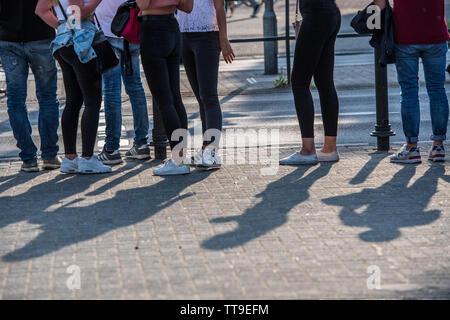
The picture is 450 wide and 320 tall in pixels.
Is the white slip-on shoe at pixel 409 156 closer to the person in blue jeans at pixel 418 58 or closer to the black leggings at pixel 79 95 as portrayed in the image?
the person in blue jeans at pixel 418 58

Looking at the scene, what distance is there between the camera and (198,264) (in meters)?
4.26

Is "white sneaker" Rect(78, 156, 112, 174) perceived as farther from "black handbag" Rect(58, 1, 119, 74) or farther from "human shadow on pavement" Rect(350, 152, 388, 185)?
"human shadow on pavement" Rect(350, 152, 388, 185)

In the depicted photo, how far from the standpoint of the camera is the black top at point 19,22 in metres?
6.70

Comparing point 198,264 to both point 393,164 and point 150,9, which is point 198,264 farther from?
point 393,164

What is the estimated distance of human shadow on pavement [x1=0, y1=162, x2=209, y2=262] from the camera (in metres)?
4.80

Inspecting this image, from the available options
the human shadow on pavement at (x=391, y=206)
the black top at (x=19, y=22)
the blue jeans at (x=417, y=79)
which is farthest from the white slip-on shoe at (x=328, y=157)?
the black top at (x=19, y=22)

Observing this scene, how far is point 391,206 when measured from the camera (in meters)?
5.43

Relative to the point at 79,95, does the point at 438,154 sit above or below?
below

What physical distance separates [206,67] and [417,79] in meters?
1.65

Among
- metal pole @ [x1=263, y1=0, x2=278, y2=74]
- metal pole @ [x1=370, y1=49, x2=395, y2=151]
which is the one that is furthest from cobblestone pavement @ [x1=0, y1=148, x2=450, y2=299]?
metal pole @ [x1=263, y1=0, x2=278, y2=74]

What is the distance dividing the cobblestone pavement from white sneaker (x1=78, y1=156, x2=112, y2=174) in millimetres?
125

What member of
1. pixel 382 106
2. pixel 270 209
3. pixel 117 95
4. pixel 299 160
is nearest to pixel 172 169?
pixel 117 95

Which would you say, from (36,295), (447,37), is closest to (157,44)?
(447,37)

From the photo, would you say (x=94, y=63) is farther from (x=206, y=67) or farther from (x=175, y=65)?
(x=206, y=67)
